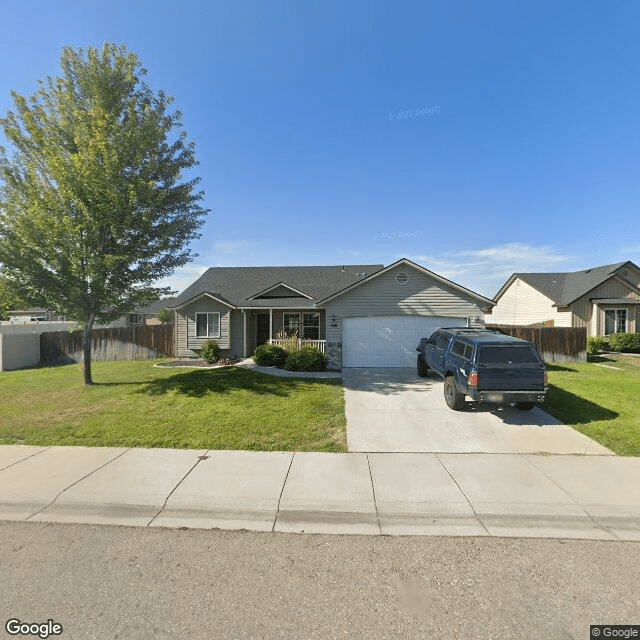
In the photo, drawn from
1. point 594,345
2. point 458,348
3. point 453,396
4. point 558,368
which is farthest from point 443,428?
point 594,345

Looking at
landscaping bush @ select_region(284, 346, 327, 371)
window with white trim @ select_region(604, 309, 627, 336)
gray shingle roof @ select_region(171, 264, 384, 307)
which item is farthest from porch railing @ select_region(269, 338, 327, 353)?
window with white trim @ select_region(604, 309, 627, 336)

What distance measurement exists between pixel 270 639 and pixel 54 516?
3.47 m

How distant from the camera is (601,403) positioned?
9281mm

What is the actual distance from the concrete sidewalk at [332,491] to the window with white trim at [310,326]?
13.3 metres

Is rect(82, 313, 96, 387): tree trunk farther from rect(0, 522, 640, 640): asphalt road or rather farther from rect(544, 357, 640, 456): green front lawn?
rect(544, 357, 640, 456): green front lawn

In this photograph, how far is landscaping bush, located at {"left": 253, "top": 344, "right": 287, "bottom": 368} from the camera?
1445 centimetres

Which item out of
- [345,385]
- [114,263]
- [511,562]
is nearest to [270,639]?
[511,562]

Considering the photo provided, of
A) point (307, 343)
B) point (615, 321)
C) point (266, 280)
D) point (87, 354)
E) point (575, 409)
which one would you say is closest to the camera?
point (575, 409)

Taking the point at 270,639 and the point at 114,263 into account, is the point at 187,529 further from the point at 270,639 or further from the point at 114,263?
the point at 114,263

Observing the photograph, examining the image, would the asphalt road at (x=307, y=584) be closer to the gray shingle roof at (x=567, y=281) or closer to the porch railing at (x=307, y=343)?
the porch railing at (x=307, y=343)

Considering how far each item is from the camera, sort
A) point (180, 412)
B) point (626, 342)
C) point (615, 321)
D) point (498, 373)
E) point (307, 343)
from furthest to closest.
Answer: point (615, 321)
point (626, 342)
point (307, 343)
point (180, 412)
point (498, 373)

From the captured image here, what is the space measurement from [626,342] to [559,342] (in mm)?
7433

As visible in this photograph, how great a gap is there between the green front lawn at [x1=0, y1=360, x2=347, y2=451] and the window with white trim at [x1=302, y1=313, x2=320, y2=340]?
22.4 feet

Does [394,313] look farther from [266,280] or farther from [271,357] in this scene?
[266,280]
